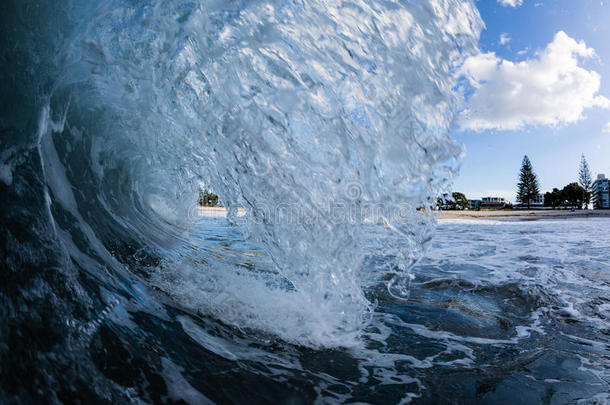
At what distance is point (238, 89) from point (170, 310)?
1.60 meters

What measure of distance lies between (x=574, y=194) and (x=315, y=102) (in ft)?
222

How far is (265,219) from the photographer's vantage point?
2.41 meters

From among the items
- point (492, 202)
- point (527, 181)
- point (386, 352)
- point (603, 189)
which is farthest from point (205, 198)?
point (603, 189)

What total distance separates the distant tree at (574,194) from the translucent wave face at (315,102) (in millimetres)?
66802

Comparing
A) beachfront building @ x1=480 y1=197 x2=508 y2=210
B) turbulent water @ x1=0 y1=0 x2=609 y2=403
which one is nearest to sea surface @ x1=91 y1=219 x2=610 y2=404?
turbulent water @ x1=0 y1=0 x2=609 y2=403

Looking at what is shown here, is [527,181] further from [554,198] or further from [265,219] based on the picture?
[265,219]

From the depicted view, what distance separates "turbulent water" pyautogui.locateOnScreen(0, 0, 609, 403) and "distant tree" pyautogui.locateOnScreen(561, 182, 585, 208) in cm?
6521

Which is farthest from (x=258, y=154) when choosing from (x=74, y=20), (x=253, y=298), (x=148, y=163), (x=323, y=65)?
(x=148, y=163)

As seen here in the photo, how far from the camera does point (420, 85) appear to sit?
232 cm

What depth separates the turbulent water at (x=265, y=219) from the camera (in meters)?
1.45

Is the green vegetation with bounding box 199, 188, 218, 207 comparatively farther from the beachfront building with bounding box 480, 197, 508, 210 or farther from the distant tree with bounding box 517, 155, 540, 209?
the beachfront building with bounding box 480, 197, 508, 210

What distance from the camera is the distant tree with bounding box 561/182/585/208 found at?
52947 mm

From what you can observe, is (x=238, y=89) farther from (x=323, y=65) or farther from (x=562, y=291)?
(x=562, y=291)

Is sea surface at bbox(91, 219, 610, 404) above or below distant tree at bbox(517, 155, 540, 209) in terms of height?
below
